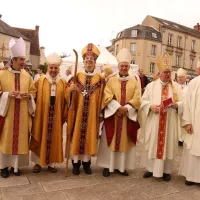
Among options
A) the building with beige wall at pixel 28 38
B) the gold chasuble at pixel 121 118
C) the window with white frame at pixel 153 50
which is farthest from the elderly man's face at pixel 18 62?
the window with white frame at pixel 153 50

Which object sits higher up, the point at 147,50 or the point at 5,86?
the point at 147,50

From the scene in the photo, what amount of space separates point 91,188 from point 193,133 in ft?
6.20

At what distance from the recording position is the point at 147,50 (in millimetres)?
42031

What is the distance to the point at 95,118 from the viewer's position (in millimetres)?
5402

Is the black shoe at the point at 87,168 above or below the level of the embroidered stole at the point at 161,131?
below

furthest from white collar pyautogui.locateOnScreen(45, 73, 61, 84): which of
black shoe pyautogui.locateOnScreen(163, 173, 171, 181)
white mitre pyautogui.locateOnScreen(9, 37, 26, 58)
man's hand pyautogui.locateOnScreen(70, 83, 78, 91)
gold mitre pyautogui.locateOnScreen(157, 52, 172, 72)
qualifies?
black shoe pyautogui.locateOnScreen(163, 173, 171, 181)

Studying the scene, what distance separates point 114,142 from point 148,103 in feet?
2.97

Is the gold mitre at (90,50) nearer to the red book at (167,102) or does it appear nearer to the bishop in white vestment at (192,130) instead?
the red book at (167,102)

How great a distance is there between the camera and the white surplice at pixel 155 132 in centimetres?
524

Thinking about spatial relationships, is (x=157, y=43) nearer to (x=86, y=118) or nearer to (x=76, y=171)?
(x=86, y=118)

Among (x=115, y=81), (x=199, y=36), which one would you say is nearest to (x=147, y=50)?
(x=199, y=36)

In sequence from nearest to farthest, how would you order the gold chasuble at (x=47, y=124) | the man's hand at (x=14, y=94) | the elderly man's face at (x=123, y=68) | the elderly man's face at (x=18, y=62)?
the man's hand at (x=14, y=94), the elderly man's face at (x=18, y=62), the gold chasuble at (x=47, y=124), the elderly man's face at (x=123, y=68)

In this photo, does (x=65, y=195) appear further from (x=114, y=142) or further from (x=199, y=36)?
(x=199, y=36)

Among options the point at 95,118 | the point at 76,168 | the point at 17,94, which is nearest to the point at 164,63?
the point at 95,118
